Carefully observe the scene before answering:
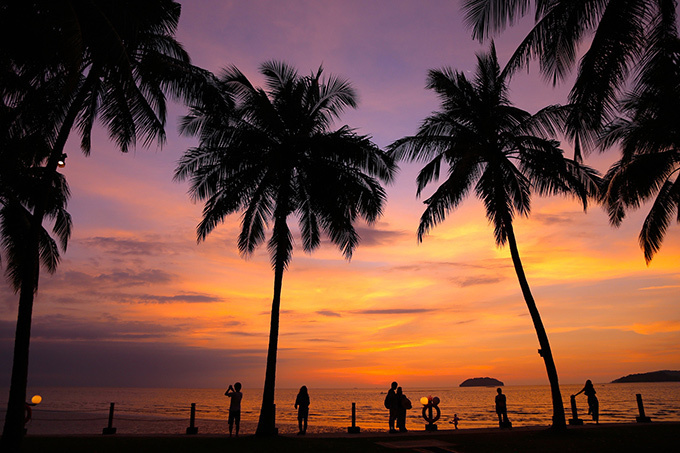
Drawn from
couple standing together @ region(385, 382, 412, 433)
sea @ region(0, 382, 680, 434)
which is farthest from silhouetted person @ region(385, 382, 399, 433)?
sea @ region(0, 382, 680, 434)

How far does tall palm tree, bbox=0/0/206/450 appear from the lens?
10227 millimetres

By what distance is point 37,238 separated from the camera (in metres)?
11.5

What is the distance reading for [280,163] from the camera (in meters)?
17.3

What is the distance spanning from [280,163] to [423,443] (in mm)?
10315

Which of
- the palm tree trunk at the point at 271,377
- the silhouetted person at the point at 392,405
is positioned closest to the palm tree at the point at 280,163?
the palm tree trunk at the point at 271,377

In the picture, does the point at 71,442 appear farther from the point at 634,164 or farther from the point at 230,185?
the point at 634,164

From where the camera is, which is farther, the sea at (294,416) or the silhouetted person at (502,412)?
the sea at (294,416)

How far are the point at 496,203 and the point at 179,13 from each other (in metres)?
12.1

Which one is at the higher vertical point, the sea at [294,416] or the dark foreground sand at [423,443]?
the dark foreground sand at [423,443]

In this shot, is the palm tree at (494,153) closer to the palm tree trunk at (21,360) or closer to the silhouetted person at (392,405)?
the silhouetted person at (392,405)

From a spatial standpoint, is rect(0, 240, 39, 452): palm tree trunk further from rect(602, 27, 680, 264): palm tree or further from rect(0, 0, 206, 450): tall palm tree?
rect(602, 27, 680, 264): palm tree

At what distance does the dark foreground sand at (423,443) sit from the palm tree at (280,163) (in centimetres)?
416

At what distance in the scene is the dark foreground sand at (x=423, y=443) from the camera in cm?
1180

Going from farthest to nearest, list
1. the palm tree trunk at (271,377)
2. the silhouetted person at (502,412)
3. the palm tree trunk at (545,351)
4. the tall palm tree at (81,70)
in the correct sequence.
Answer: the silhouetted person at (502,412)
the palm tree trunk at (271,377)
the palm tree trunk at (545,351)
the tall palm tree at (81,70)
